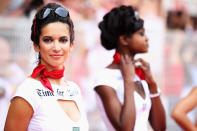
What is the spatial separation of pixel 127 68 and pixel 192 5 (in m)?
4.97

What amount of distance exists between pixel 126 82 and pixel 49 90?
3.15 ft

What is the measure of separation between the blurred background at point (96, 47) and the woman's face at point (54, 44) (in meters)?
1.81

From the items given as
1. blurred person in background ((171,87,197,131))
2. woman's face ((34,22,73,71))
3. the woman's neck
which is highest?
woman's face ((34,22,73,71))

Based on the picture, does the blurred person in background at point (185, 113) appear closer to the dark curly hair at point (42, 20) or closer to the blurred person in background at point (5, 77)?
the dark curly hair at point (42, 20)

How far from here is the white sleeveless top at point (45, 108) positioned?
8.64ft

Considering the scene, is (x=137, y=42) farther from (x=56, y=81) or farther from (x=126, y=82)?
(x=56, y=81)

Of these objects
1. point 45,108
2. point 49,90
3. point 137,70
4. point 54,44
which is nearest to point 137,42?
point 137,70

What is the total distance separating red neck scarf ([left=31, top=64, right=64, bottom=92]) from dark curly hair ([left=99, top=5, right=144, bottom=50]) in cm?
101

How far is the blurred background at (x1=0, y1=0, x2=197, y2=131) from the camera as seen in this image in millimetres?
6016

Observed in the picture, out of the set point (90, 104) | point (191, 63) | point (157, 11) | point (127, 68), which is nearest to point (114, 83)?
point (127, 68)

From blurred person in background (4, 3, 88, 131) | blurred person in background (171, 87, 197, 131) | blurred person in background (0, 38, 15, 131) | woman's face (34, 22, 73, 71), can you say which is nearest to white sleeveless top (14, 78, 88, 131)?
blurred person in background (4, 3, 88, 131)

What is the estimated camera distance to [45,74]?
280 centimetres

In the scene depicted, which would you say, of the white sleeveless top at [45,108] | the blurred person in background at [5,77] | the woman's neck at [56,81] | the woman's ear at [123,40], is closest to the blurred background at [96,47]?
the blurred person in background at [5,77]

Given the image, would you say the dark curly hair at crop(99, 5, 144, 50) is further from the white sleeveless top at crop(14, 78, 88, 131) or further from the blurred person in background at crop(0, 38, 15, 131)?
the blurred person in background at crop(0, 38, 15, 131)
